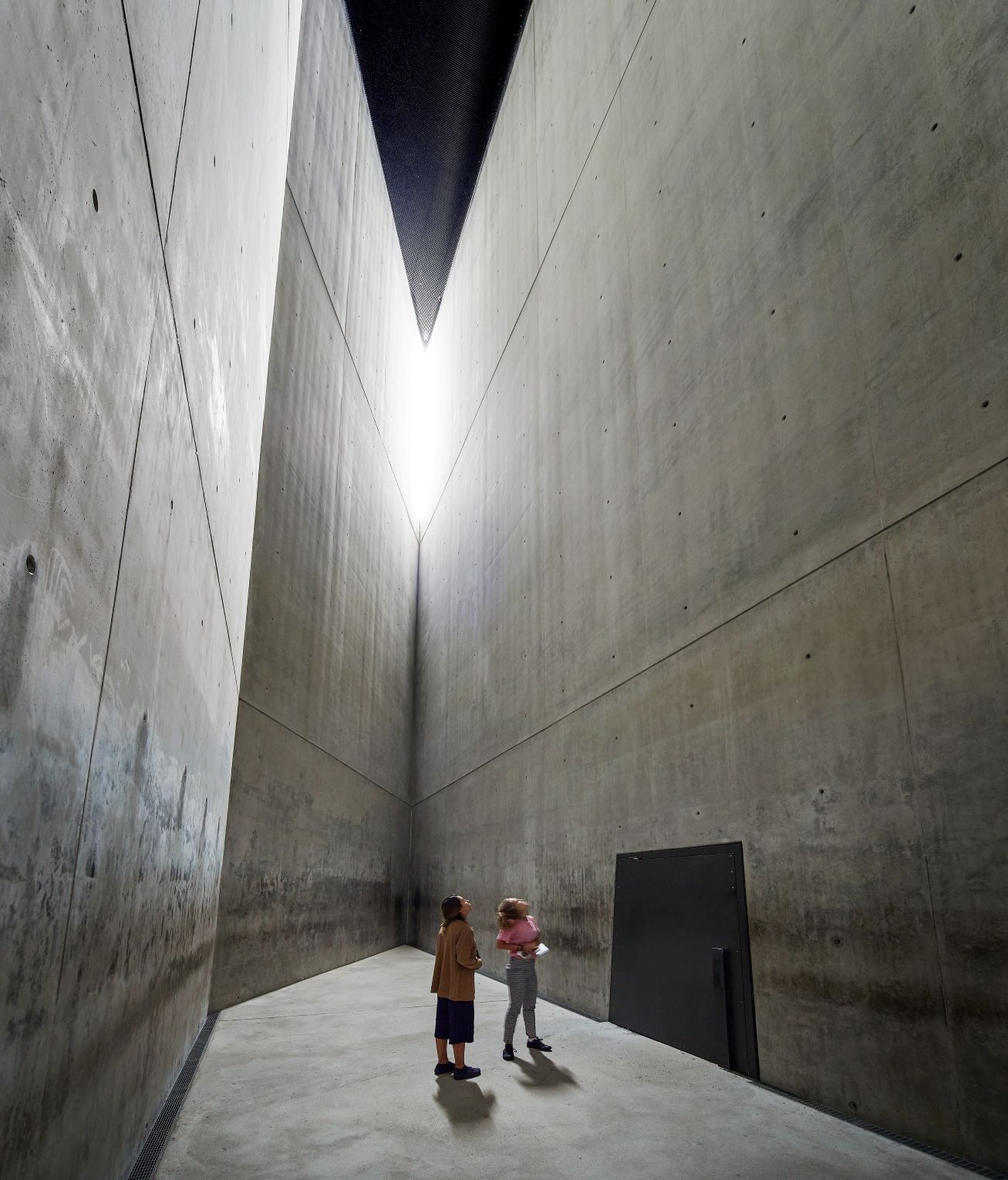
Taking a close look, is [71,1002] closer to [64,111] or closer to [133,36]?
[64,111]

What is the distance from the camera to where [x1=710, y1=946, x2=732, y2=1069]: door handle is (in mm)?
5141

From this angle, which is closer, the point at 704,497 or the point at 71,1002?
the point at 71,1002

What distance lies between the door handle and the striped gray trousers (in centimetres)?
119

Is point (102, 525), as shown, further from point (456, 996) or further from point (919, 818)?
point (456, 996)

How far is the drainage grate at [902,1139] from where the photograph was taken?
3.41m

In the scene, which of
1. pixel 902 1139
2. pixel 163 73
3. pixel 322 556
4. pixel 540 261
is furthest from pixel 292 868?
pixel 163 73

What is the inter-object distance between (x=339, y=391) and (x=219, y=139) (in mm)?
8978

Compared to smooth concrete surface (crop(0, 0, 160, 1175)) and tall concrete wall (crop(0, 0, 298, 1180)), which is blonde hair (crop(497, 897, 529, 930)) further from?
A: smooth concrete surface (crop(0, 0, 160, 1175))

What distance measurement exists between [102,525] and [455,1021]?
13.4 ft

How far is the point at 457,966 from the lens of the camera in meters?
5.17

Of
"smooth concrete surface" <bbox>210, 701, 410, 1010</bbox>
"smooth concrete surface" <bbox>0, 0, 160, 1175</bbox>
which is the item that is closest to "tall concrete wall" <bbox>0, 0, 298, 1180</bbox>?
"smooth concrete surface" <bbox>0, 0, 160, 1175</bbox>

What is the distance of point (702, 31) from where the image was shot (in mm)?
6938

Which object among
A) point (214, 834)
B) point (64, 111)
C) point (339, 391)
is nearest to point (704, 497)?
point (214, 834)

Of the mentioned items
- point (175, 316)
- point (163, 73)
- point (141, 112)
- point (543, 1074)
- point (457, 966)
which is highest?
point (163, 73)
